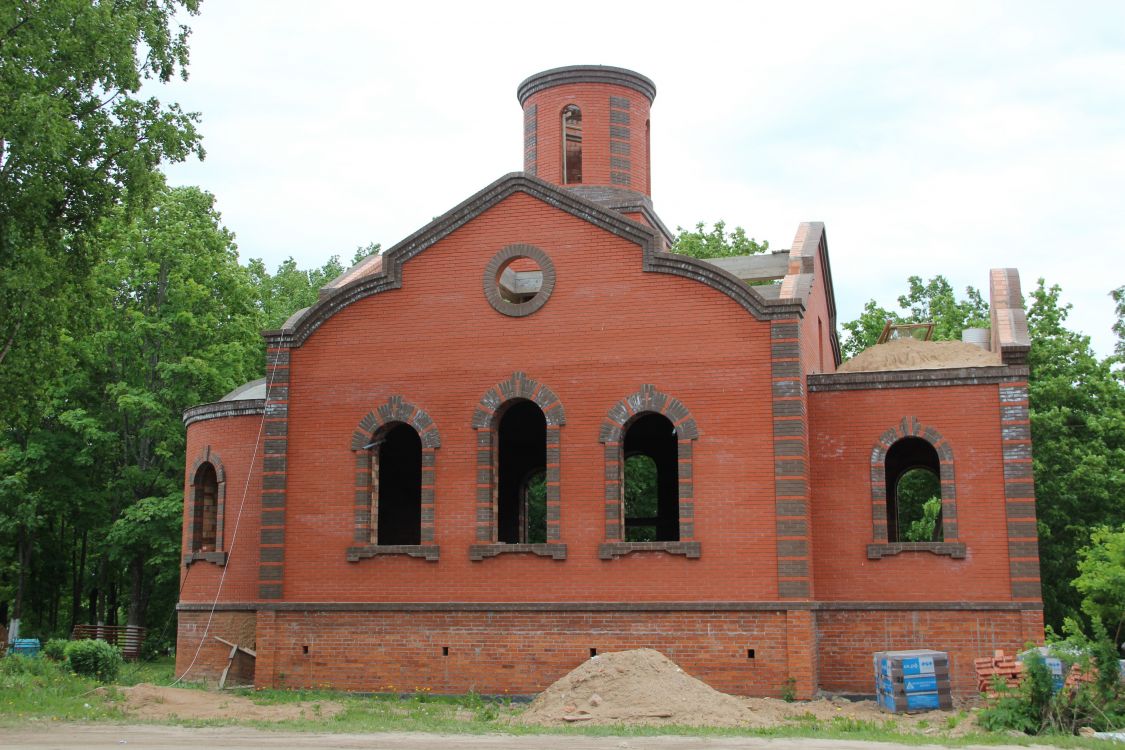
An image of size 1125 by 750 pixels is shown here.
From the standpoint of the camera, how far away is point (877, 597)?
757 inches

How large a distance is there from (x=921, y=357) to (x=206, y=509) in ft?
44.8

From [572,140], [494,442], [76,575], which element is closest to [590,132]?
[572,140]

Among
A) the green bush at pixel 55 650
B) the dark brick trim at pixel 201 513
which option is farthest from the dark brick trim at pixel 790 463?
the green bush at pixel 55 650

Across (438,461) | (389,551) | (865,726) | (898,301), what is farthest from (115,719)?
(898,301)

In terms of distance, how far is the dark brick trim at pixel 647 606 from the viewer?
60.7 feet

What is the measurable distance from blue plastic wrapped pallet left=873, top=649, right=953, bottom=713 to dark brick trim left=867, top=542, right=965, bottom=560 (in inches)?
75.8

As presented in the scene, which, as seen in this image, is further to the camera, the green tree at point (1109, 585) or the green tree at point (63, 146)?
the green tree at point (63, 146)

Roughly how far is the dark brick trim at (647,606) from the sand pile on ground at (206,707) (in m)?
1.87

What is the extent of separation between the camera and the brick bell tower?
2516 cm

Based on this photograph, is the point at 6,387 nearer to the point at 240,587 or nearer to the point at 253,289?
the point at 240,587

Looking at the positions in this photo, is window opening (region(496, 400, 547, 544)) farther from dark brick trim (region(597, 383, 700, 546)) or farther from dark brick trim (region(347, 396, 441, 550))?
dark brick trim (region(597, 383, 700, 546))

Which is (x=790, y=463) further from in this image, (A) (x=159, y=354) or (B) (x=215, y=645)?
(A) (x=159, y=354)

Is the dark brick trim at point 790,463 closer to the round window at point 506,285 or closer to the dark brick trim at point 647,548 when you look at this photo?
the dark brick trim at point 647,548

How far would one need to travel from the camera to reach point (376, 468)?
68.8 feet
